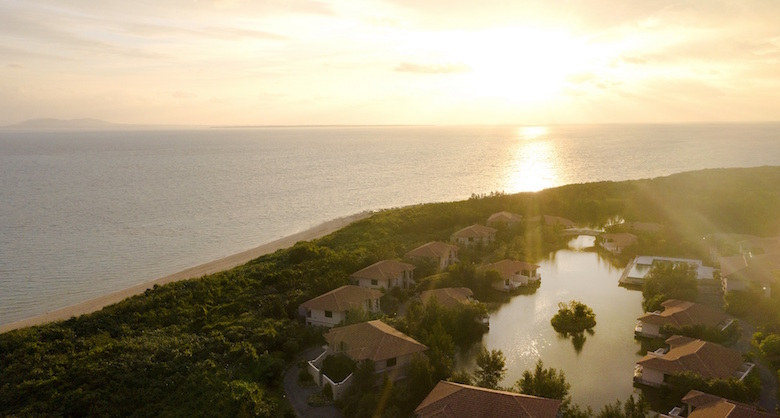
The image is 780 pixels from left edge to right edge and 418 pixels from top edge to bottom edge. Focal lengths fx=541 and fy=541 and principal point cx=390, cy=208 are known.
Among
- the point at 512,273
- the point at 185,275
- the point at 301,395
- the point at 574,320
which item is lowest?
the point at 185,275

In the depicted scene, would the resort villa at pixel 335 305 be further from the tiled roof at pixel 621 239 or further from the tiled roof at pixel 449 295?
the tiled roof at pixel 621 239

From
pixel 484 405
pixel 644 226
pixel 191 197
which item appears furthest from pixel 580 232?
pixel 191 197

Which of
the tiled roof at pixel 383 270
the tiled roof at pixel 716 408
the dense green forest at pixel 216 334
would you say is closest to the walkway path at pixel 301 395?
the dense green forest at pixel 216 334

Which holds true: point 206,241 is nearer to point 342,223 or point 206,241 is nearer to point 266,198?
point 342,223

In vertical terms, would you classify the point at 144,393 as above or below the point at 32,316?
above

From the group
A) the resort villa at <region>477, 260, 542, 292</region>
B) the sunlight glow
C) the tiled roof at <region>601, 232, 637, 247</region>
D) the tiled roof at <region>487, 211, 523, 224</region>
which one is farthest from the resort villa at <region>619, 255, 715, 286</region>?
Answer: the sunlight glow

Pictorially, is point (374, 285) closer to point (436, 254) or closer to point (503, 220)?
point (436, 254)

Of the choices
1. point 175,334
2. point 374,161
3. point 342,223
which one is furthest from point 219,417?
point 374,161
